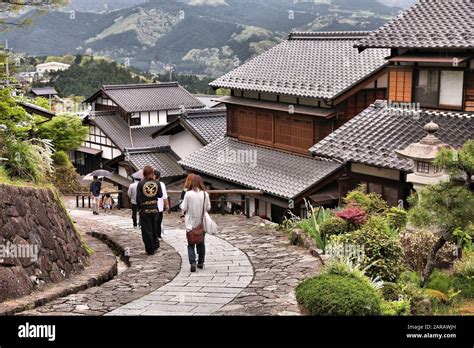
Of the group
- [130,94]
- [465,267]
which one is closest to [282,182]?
[465,267]

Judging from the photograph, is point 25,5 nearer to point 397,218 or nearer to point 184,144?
point 397,218

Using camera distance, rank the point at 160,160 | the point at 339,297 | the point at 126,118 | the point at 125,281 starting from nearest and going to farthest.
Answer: the point at 339,297 < the point at 125,281 < the point at 160,160 < the point at 126,118

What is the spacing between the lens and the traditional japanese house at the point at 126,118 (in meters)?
45.4

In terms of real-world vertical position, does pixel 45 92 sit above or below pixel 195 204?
below

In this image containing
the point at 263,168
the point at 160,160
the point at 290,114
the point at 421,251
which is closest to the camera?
the point at 421,251

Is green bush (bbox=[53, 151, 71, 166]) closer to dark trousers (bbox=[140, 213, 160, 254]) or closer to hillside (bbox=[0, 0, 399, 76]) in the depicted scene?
dark trousers (bbox=[140, 213, 160, 254])

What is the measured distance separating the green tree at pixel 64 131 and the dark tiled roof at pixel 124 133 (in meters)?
4.91

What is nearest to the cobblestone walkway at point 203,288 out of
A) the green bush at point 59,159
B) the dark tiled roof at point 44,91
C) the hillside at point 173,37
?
the green bush at point 59,159

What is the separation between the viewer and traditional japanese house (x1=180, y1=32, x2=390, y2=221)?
22.3 meters

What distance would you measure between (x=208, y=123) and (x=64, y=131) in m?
11.1

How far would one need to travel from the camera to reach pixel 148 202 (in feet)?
41.8

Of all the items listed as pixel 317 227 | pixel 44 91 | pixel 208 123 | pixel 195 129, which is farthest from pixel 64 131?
pixel 44 91

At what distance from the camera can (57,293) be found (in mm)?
9266

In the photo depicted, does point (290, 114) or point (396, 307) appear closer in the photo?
point (396, 307)
